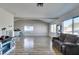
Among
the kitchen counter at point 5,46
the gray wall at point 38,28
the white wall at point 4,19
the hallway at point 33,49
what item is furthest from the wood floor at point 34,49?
the gray wall at point 38,28

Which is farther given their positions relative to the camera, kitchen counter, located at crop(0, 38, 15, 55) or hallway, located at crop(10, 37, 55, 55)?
hallway, located at crop(10, 37, 55, 55)

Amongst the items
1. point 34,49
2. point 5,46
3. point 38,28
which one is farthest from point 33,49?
point 38,28

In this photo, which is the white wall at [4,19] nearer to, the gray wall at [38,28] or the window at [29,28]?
the gray wall at [38,28]

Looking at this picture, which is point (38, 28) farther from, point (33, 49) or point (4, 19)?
point (33, 49)

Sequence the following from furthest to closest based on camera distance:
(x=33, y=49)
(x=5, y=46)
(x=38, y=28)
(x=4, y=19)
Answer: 1. (x=38, y=28)
2. (x=4, y=19)
3. (x=33, y=49)
4. (x=5, y=46)

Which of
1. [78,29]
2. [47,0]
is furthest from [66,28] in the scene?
[47,0]

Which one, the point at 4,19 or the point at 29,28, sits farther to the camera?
the point at 29,28

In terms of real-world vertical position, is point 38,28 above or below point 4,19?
below

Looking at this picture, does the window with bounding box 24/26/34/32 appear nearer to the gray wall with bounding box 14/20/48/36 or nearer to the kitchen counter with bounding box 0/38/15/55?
the gray wall with bounding box 14/20/48/36

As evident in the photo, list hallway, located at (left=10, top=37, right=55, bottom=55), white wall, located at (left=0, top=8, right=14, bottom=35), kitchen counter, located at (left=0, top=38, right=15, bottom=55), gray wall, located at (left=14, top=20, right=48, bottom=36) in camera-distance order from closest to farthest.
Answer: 1. kitchen counter, located at (left=0, top=38, right=15, bottom=55)
2. hallway, located at (left=10, top=37, right=55, bottom=55)
3. white wall, located at (left=0, top=8, right=14, bottom=35)
4. gray wall, located at (left=14, top=20, right=48, bottom=36)

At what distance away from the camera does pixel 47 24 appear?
65.9 ft

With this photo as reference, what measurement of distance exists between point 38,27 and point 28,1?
59.0 ft

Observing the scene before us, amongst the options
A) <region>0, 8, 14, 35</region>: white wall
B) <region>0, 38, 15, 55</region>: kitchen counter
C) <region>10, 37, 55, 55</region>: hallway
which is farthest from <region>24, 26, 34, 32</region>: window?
<region>0, 38, 15, 55</region>: kitchen counter
